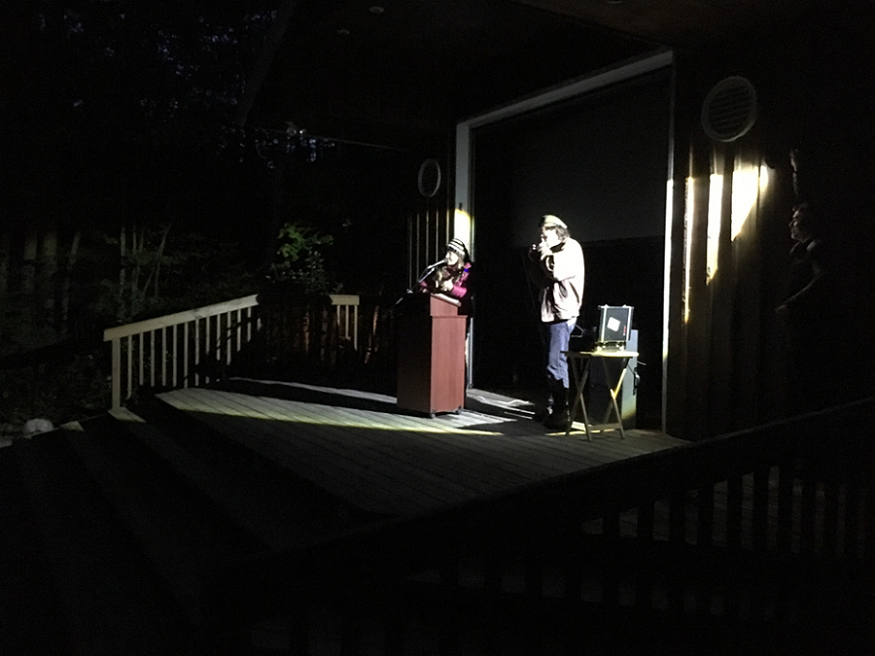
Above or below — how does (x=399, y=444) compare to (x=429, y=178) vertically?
below

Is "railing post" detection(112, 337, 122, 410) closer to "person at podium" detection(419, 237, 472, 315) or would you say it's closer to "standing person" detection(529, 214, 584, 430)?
"person at podium" detection(419, 237, 472, 315)

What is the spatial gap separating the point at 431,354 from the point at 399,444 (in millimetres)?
1066

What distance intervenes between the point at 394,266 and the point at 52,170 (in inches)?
212

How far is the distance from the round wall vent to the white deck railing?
4.89m

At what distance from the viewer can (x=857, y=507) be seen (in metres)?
3.01

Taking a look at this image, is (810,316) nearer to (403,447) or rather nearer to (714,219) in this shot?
(714,219)

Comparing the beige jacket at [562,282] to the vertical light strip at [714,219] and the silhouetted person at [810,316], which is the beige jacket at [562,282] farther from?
the silhouetted person at [810,316]

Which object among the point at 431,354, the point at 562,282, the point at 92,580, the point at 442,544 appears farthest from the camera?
the point at 431,354

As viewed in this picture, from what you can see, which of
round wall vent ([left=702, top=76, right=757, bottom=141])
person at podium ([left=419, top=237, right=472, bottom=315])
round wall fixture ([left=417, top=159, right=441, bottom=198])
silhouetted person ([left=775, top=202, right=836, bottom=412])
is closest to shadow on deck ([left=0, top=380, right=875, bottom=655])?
silhouetted person ([left=775, top=202, right=836, bottom=412])

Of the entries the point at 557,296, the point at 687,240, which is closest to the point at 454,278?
the point at 557,296

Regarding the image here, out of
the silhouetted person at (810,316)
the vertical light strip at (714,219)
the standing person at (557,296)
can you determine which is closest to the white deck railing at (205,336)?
the standing person at (557,296)

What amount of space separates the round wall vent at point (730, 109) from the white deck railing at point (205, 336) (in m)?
4.89

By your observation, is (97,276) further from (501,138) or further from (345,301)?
(501,138)

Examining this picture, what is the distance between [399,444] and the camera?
15.8 feet
